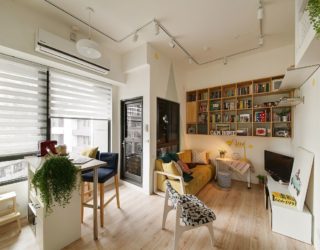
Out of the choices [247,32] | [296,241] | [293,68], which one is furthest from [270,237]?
[247,32]

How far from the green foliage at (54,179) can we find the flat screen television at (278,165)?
11.1 ft

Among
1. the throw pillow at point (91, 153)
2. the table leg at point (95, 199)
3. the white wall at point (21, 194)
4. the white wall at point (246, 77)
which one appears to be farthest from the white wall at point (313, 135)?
the white wall at point (21, 194)

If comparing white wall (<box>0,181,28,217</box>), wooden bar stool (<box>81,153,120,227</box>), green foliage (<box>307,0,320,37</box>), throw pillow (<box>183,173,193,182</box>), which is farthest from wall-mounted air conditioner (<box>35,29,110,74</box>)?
green foliage (<box>307,0,320,37</box>)

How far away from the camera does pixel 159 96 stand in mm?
3432

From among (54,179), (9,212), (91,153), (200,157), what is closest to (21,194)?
(9,212)

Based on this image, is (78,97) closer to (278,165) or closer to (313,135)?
(313,135)

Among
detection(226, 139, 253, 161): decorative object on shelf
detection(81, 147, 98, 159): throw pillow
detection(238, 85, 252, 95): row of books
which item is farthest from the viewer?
detection(226, 139, 253, 161): decorative object on shelf

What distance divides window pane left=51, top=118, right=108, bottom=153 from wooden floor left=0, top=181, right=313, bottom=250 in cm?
134

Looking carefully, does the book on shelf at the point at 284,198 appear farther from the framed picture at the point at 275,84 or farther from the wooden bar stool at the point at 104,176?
the wooden bar stool at the point at 104,176

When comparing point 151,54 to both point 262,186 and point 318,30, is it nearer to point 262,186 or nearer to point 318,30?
point 318,30

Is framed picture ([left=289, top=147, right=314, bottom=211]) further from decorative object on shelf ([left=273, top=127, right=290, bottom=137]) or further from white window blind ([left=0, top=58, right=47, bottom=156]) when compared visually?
white window blind ([left=0, top=58, right=47, bottom=156])

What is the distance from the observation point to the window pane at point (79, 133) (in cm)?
278

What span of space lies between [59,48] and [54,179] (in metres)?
1.97

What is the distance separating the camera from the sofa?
2704mm
